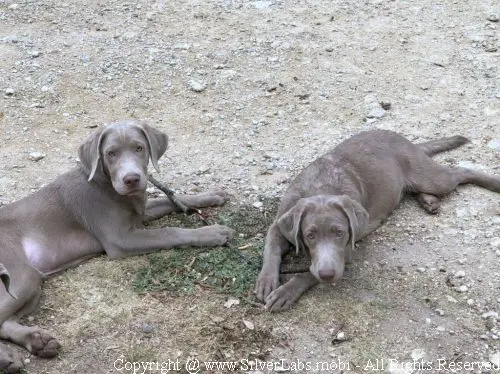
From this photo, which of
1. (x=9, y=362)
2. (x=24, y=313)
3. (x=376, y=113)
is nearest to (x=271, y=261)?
(x=24, y=313)

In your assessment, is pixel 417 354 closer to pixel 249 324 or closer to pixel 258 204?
pixel 249 324

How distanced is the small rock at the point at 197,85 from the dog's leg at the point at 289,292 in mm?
3536

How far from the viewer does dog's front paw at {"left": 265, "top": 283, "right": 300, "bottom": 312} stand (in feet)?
17.6

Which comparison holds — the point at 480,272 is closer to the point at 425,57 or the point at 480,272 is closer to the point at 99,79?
the point at 425,57

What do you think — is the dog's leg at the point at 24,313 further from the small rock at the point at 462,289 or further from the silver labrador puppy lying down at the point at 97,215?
the small rock at the point at 462,289

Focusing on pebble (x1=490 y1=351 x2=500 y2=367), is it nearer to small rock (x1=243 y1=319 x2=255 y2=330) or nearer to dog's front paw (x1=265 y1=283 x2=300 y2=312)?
dog's front paw (x1=265 y1=283 x2=300 y2=312)

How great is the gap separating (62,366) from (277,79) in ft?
15.2

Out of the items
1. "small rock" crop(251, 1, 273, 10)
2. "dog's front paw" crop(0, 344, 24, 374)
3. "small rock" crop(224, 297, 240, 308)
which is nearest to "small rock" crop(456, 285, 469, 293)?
"small rock" crop(224, 297, 240, 308)

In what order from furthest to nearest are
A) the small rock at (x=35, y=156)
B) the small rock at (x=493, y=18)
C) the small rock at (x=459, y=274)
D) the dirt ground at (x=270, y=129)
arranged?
the small rock at (x=493, y=18) < the small rock at (x=35, y=156) < the small rock at (x=459, y=274) < the dirt ground at (x=270, y=129)

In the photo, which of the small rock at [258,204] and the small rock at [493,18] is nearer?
the small rock at [258,204]

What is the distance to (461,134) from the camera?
750 centimetres

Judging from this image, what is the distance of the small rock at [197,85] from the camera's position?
8555mm

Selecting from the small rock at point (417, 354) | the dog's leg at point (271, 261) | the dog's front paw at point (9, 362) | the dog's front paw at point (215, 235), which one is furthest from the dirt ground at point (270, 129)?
the dog's front paw at point (215, 235)

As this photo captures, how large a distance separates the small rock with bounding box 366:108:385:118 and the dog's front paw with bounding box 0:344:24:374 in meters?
4.47
